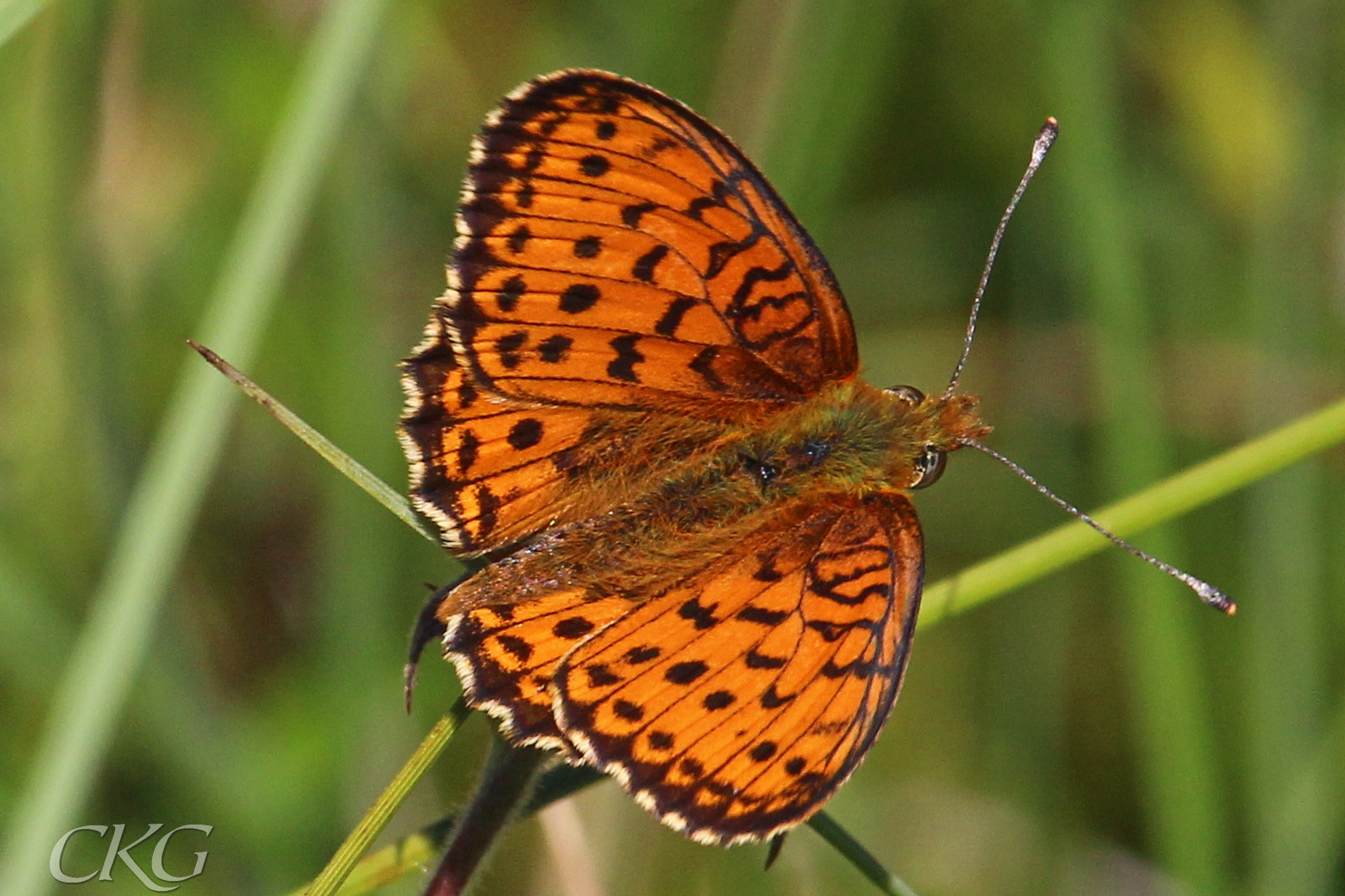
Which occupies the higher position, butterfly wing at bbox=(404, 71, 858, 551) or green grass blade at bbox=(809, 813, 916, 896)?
butterfly wing at bbox=(404, 71, 858, 551)

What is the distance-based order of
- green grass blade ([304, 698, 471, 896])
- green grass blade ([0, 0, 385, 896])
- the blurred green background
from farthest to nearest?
the blurred green background, green grass blade ([0, 0, 385, 896]), green grass blade ([304, 698, 471, 896])

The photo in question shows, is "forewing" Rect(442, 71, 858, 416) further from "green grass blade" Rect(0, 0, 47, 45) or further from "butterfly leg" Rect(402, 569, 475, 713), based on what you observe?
"green grass blade" Rect(0, 0, 47, 45)

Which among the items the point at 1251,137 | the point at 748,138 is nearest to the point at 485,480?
the point at 748,138

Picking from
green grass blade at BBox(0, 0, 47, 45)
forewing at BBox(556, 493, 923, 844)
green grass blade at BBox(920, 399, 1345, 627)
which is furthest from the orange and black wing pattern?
green grass blade at BBox(0, 0, 47, 45)

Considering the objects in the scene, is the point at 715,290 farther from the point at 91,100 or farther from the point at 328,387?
the point at 328,387

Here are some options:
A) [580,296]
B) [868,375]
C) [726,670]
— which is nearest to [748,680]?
[726,670]

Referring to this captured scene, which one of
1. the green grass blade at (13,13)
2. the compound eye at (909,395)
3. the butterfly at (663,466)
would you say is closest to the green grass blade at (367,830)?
the butterfly at (663,466)
